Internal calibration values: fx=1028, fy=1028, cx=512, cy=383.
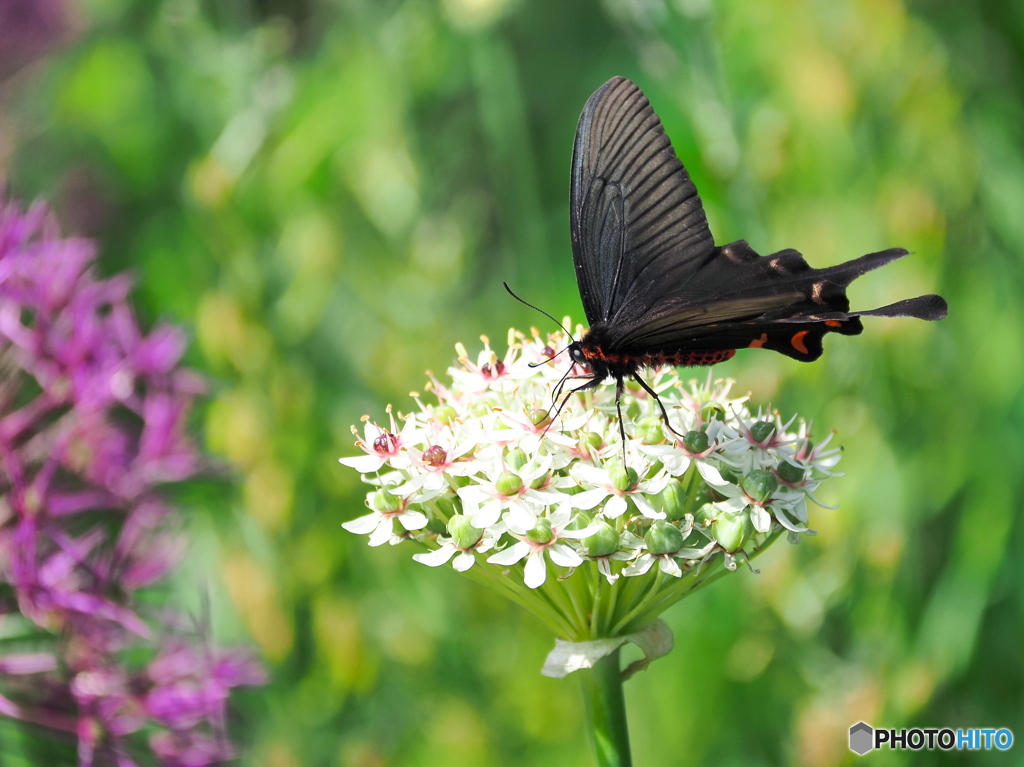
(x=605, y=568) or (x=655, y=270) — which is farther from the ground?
(x=655, y=270)

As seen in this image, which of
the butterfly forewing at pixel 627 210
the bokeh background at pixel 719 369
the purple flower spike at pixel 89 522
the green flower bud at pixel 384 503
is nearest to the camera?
the green flower bud at pixel 384 503

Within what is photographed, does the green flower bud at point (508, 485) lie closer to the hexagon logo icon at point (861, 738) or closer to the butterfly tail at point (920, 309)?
the butterfly tail at point (920, 309)

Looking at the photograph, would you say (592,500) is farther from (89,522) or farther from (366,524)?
(89,522)

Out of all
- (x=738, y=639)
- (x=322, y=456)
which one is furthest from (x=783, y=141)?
(x=322, y=456)

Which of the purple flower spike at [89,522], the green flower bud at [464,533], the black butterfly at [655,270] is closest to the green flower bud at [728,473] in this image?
the black butterfly at [655,270]

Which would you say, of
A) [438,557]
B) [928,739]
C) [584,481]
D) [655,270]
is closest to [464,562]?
[438,557]
